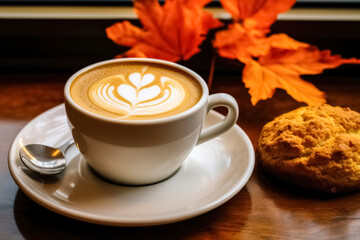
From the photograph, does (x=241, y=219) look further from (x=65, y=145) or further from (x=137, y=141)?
(x=65, y=145)

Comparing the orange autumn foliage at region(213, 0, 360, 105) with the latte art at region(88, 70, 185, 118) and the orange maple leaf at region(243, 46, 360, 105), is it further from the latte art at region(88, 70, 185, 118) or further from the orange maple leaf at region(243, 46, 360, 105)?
the latte art at region(88, 70, 185, 118)

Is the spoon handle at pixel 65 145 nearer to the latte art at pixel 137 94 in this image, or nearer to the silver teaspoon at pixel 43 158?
the silver teaspoon at pixel 43 158

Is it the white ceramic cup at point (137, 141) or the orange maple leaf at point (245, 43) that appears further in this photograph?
the orange maple leaf at point (245, 43)

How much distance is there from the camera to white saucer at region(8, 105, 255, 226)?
0.57 metres

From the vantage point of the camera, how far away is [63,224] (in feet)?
1.96

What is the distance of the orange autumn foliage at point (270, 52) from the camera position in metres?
0.88

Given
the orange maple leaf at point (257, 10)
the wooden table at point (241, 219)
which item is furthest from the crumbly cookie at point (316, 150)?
the orange maple leaf at point (257, 10)

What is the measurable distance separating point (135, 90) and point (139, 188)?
0.53ft

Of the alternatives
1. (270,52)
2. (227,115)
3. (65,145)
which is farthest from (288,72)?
(65,145)

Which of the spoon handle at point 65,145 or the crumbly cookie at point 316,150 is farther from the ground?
the spoon handle at point 65,145

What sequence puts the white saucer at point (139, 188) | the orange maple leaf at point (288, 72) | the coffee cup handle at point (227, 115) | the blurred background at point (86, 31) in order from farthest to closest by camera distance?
the blurred background at point (86, 31)
the orange maple leaf at point (288, 72)
the coffee cup handle at point (227, 115)
the white saucer at point (139, 188)

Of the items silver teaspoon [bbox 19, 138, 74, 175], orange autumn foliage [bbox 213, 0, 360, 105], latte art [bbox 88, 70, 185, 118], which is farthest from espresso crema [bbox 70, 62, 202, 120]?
orange autumn foliage [bbox 213, 0, 360, 105]

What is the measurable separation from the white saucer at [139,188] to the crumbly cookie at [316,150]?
0.14 feet

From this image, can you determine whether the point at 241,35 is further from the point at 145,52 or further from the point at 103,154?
the point at 103,154
